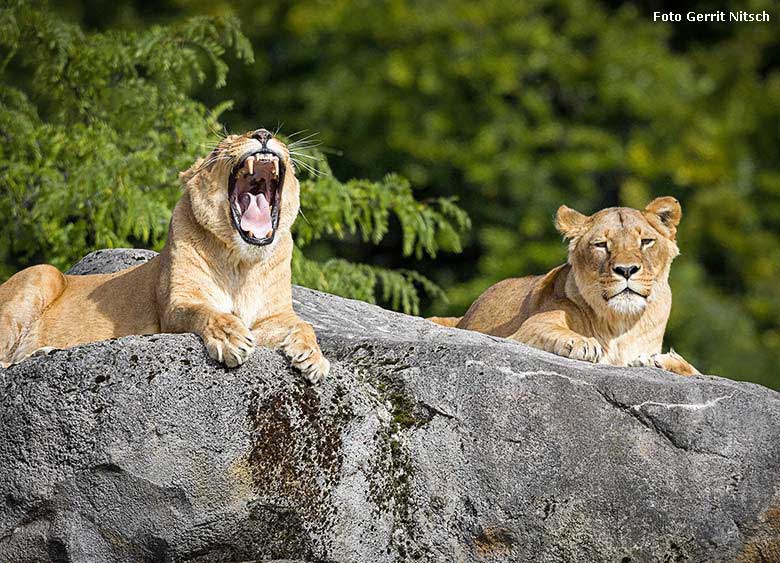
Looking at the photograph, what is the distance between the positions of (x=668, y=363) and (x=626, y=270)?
0.67 meters

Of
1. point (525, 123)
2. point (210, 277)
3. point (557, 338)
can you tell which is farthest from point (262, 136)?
point (525, 123)

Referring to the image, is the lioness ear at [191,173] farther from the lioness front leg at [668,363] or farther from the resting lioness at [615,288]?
the lioness front leg at [668,363]

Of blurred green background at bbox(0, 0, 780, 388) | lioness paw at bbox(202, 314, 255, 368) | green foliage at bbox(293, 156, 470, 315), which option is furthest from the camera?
blurred green background at bbox(0, 0, 780, 388)

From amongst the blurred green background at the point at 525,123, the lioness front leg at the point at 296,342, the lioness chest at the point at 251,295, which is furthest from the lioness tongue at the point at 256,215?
the blurred green background at the point at 525,123

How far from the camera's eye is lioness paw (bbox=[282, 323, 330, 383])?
5945 millimetres

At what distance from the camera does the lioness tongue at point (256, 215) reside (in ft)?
21.9

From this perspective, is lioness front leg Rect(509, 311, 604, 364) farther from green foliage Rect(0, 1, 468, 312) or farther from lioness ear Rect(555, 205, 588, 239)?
green foliage Rect(0, 1, 468, 312)

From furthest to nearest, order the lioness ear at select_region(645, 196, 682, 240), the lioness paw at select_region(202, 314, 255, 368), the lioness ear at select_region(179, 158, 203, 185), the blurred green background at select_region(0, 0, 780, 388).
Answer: the blurred green background at select_region(0, 0, 780, 388), the lioness ear at select_region(645, 196, 682, 240), the lioness ear at select_region(179, 158, 203, 185), the lioness paw at select_region(202, 314, 255, 368)

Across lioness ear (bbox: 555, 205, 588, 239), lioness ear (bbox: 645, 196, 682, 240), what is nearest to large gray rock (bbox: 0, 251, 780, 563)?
lioness ear (bbox: 645, 196, 682, 240)

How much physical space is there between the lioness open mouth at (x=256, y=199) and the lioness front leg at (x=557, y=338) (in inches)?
66.5

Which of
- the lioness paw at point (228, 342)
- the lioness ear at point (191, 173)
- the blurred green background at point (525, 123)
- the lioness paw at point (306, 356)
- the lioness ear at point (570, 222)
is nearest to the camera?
the lioness paw at point (228, 342)

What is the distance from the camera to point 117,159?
9906mm

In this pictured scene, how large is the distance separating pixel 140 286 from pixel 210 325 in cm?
117

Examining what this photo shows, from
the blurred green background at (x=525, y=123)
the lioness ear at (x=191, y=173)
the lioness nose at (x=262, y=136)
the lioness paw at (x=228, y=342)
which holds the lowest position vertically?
the blurred green background at (x=525, y=123)
